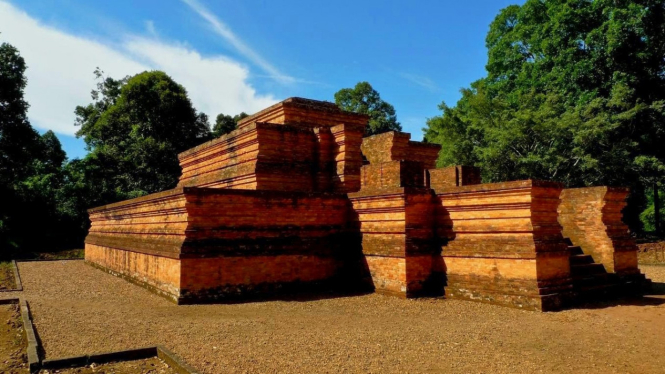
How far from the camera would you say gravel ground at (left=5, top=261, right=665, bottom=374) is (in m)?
5.22

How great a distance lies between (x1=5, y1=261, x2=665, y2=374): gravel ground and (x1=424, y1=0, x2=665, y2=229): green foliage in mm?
13976

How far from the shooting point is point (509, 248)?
335 inches

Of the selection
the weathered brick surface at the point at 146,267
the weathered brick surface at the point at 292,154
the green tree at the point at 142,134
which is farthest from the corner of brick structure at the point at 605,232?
the green tree at the point at 142,134

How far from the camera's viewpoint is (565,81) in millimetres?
24891

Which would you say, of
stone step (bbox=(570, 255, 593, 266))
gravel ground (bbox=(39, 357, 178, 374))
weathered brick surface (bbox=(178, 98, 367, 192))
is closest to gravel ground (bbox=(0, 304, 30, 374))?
gravel ground (bbox=(39, 357, 178, 374))

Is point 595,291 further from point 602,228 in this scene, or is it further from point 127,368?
point 127,368

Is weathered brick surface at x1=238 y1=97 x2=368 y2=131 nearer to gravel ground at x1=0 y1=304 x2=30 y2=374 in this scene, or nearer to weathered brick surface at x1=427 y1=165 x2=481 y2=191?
weathered brick surface at x1=427 y1=165 x2=481 y2=191

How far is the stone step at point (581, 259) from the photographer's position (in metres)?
10.2

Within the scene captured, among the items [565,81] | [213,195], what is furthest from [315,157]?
[565,81]

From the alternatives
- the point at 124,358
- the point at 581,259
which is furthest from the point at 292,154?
the point at 124,358

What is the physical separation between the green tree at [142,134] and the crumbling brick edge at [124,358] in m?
25.5

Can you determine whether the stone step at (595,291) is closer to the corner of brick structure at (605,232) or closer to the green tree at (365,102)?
the corner of brick structure at (605,232)

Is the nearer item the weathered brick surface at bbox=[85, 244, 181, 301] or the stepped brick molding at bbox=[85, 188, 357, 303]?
the stepped brick molding at bbox=[85, 188, 357, 303]

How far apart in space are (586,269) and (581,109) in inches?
632
